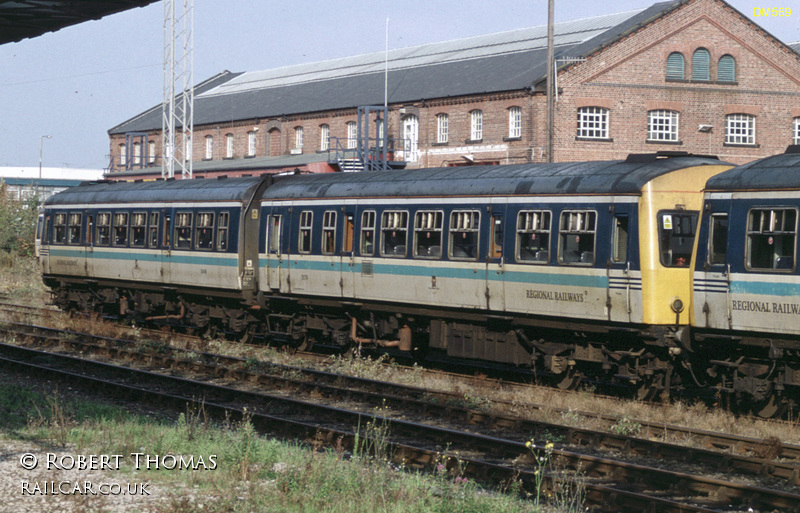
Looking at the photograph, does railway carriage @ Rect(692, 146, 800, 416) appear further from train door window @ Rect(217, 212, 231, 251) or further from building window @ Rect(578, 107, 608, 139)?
building window @ Rect(578, 107, 608, 139)

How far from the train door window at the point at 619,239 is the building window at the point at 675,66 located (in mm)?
28243

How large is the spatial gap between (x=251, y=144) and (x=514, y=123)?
20.3 metres

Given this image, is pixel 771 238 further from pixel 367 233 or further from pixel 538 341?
pixel 367 233

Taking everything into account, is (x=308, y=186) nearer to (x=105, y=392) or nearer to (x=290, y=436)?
(x=105, y=392)

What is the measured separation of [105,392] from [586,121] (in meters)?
28.1

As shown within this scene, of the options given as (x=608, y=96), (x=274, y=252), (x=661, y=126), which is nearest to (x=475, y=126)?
(x=608, y=96)

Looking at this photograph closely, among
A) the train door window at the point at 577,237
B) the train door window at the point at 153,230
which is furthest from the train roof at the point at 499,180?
the train door window at the point at 153,230

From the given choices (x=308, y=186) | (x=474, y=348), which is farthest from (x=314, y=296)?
(x=474, y=348)

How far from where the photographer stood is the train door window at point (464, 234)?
17172mm

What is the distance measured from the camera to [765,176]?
44.2 ft

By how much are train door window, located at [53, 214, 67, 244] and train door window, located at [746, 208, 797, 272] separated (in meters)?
20.9

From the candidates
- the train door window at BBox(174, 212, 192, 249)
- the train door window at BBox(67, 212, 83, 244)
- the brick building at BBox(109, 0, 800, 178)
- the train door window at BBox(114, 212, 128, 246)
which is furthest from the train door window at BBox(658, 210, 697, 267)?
the brick building at BBox(109, 0, 800, 178)

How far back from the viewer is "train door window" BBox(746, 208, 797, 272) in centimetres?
1306

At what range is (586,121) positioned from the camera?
132 feet
